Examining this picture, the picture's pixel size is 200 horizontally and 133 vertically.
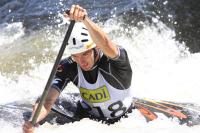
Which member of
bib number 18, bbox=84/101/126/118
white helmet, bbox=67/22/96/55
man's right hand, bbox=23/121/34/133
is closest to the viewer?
man's right hand, bbox=23/121/34/133

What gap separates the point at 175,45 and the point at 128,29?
1.02 m

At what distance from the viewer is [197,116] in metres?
5.20

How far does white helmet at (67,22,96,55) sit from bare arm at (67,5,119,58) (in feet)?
Answer: 0.83

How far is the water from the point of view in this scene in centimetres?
798

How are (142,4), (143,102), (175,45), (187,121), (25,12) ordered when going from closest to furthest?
(187,121) → (143,102) → (175,45) → (142,4) → (25,12)

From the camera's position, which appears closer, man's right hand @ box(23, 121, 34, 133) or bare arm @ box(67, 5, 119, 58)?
bare arm @ box(67, 5, 119, 58)

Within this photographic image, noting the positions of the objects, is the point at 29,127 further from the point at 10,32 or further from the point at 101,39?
the point at 10,32

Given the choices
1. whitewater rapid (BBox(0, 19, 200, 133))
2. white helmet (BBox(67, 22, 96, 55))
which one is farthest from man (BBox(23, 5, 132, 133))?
whitewater rapid (BBox(0, 19, 200, 133))

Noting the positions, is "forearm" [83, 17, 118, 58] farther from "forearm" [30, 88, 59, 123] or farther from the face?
"forearm" [30, 88, 59, 123]

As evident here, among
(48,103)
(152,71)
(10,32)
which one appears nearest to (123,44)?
(152,71)

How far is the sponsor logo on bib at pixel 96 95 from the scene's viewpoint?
4.40m

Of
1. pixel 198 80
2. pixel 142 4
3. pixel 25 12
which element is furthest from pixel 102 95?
pixel 25 12

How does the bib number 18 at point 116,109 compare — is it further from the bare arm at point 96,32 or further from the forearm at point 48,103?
the bare arm at point 96,32

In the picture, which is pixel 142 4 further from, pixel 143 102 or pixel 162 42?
pixel 143 102
